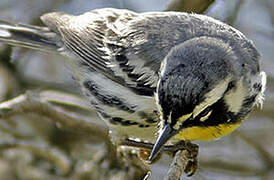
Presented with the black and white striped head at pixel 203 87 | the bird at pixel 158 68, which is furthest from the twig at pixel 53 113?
the black and white striped head at pixel 203 87

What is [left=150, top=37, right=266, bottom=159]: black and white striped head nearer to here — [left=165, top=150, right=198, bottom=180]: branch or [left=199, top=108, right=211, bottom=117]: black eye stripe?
[left=199, top=108, right=211, bottom=117]: black eye stripe

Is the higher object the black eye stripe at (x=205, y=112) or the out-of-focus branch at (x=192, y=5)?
the out-of-focus branch at (x=192, y=5)

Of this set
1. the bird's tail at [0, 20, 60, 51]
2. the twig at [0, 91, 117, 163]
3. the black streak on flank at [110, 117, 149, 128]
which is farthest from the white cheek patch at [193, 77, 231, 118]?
the bird's tail at [0, 20, 60, 51]

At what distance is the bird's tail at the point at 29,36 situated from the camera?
5343 millimetres

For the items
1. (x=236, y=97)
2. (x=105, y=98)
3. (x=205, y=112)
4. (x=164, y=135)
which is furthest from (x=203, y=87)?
(x=105, y=98)

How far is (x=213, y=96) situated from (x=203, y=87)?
0.38ft

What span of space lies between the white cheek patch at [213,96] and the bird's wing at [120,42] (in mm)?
591

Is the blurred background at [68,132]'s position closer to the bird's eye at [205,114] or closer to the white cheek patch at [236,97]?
the white cheek patch at [236,97]

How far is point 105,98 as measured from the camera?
4.99 meters

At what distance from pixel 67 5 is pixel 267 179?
2.42 metres

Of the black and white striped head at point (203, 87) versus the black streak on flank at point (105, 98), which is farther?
the black streak on flank at point (105, 98)

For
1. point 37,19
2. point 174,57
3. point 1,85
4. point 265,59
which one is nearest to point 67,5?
point 37,19

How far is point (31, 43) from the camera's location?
537cm

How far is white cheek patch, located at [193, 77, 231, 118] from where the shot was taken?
397cm
